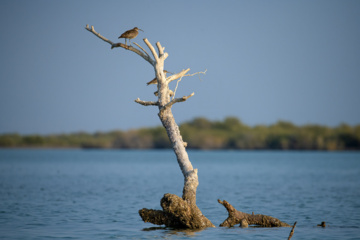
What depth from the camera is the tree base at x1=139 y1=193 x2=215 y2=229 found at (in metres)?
14.6

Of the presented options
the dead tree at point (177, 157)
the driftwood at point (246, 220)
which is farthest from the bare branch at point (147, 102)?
the driftwood at point (246, 220)

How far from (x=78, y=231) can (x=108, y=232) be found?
2.85ft

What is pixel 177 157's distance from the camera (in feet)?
50.3

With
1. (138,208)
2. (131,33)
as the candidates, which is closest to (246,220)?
(131,33)

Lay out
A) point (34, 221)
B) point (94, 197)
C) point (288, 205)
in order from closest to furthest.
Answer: point (34, 221) < point (288, 205) < point (94, 197)

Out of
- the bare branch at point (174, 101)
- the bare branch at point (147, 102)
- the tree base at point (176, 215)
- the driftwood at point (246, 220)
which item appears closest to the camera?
the bare branch at point (174, 101)

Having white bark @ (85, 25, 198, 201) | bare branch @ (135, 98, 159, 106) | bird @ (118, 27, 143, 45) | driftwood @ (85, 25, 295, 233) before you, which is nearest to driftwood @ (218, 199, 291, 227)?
driftwood @ (85, 25, 295, 233)

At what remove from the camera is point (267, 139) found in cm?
12900

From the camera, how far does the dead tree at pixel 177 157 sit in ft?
49.1

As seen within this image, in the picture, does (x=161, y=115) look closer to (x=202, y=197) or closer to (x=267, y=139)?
(x=202, y=197)

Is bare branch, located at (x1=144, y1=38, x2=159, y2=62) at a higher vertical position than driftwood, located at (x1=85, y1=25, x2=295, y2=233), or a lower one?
higher

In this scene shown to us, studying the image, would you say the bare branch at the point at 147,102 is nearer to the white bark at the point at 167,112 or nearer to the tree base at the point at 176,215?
the white bark at the point at 167,112

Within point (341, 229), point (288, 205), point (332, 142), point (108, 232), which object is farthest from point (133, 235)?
point (332, 142)

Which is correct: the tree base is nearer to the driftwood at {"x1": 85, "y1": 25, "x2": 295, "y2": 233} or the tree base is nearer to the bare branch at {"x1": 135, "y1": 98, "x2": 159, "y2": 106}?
the driftwood at {"x1": 85, "y1": 25, "x2": 295, "y2": 233}
